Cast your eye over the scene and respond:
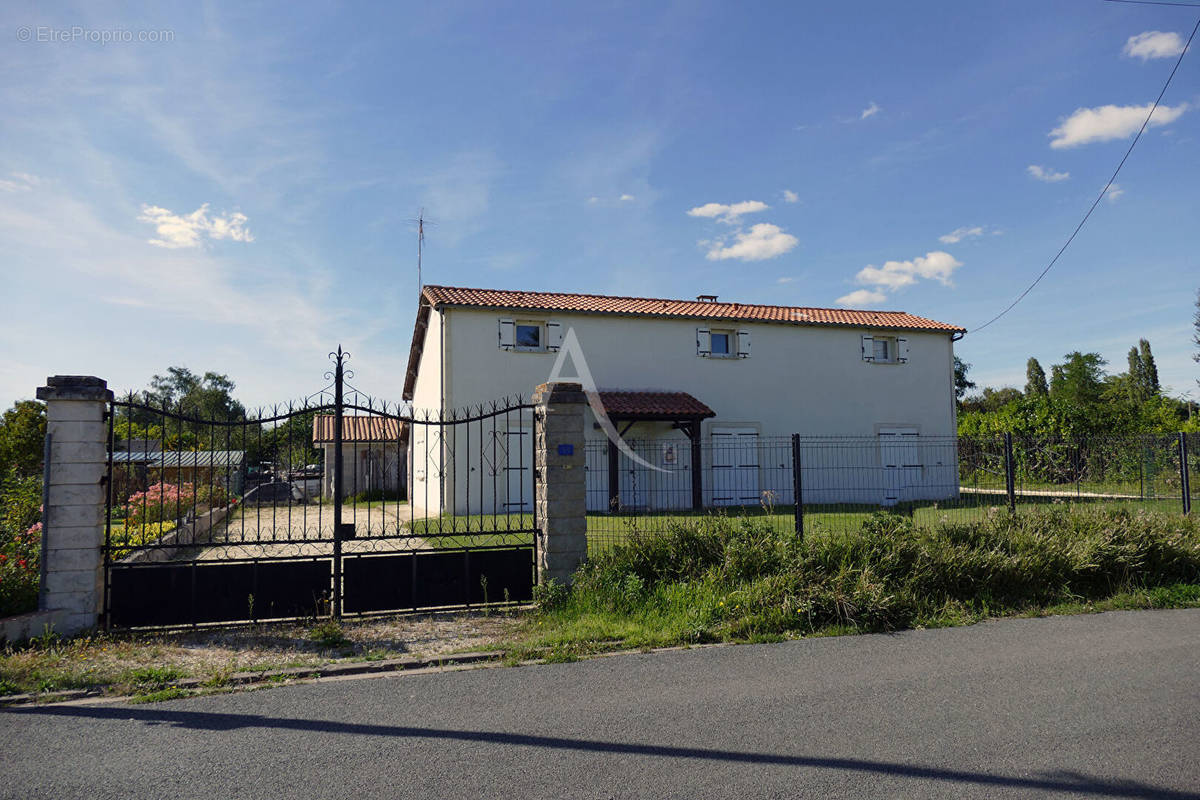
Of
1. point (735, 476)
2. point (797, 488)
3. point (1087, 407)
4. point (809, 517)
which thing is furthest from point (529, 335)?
point (1087, 407)

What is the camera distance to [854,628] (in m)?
6.23

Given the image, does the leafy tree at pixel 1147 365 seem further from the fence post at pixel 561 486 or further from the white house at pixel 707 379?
the fence post at pixel 561 486

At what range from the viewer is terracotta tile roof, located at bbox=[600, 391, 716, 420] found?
700 inches

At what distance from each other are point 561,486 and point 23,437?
83.9ft

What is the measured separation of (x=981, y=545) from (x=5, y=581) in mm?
9039

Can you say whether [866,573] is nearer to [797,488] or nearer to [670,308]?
[797,488]

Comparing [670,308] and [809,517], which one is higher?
[670,308]

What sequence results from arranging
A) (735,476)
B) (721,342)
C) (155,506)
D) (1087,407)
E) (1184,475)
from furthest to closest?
(1087,407)
(721,342)
(735,476)
(155,506)
(1184,475)

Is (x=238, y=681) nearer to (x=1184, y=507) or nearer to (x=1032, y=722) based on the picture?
(x=1032, y=722)

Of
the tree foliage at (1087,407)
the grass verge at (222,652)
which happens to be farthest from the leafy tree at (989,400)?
the grass verge at (222,652)

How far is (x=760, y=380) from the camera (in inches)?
806

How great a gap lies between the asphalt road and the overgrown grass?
69cm

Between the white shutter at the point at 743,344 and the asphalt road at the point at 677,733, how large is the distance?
14974mm

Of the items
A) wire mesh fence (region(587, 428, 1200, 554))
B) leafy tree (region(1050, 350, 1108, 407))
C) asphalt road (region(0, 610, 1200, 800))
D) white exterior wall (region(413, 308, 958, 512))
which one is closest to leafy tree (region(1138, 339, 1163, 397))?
leafy tree (region(1050, 350, 1108, 407))
